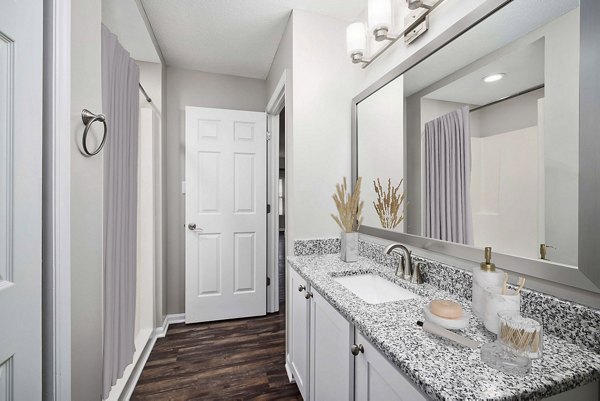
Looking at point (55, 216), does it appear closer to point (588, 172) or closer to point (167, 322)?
point (588, 172)

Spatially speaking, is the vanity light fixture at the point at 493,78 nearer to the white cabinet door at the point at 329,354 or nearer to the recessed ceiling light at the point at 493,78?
the recessed ceiling light at the point at 493,78

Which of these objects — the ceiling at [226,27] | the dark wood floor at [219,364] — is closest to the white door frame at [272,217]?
the dark wood floor at [219,364]

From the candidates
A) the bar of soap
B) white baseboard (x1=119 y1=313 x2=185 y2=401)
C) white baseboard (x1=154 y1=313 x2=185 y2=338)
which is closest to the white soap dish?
the bar of soap

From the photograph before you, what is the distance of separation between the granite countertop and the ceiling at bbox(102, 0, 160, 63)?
6.91 feet

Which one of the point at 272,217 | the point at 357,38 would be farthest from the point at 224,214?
the point at 357,38

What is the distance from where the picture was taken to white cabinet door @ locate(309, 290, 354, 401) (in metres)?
0.91

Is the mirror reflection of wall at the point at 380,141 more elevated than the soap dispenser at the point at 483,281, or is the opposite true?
the mirror reflection of wall at the point at 380,141

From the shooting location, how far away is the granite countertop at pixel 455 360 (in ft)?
1.69

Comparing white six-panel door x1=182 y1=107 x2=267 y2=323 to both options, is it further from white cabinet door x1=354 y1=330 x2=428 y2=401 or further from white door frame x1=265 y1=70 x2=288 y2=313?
white cabinet door x1=354 y1=330 x2=428 y2=401

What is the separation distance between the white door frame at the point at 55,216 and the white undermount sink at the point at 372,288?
1065 mm

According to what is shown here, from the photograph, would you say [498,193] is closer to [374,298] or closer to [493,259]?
[493,259]

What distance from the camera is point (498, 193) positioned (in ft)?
2.97

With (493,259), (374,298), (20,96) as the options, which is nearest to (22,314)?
(20,96)

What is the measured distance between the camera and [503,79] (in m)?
0.89
